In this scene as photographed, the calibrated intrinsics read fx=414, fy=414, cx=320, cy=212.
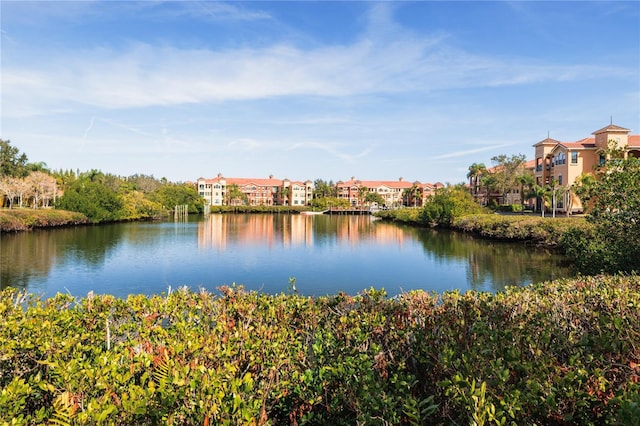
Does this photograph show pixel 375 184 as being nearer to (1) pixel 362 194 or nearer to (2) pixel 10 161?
(1) pixel 362 194

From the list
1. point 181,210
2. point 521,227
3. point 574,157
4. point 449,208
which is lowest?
point 521,227

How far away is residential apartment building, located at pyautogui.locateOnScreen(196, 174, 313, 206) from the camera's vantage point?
11550 centimetres

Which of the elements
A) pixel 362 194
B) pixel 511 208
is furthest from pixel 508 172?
pixel 362 194

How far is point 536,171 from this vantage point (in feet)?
194

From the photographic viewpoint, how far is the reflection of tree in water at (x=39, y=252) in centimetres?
2058

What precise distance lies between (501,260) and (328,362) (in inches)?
1012

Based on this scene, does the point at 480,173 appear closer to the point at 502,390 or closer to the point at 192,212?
the point at 192,212

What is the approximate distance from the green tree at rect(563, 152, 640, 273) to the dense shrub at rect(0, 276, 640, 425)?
40.7ft

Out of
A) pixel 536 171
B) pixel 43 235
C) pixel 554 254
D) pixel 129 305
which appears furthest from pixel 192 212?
pixel 129 305

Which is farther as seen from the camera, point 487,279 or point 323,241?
point 323,241

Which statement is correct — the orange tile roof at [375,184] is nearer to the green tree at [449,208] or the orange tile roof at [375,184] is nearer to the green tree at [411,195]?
the green tree at [411,195]

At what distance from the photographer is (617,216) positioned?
1667cm

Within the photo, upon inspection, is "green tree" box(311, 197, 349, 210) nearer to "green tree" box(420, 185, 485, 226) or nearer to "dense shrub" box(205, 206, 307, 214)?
"dense shrub" box(205, 206, 307, 214)

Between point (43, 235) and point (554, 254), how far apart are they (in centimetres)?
4386
